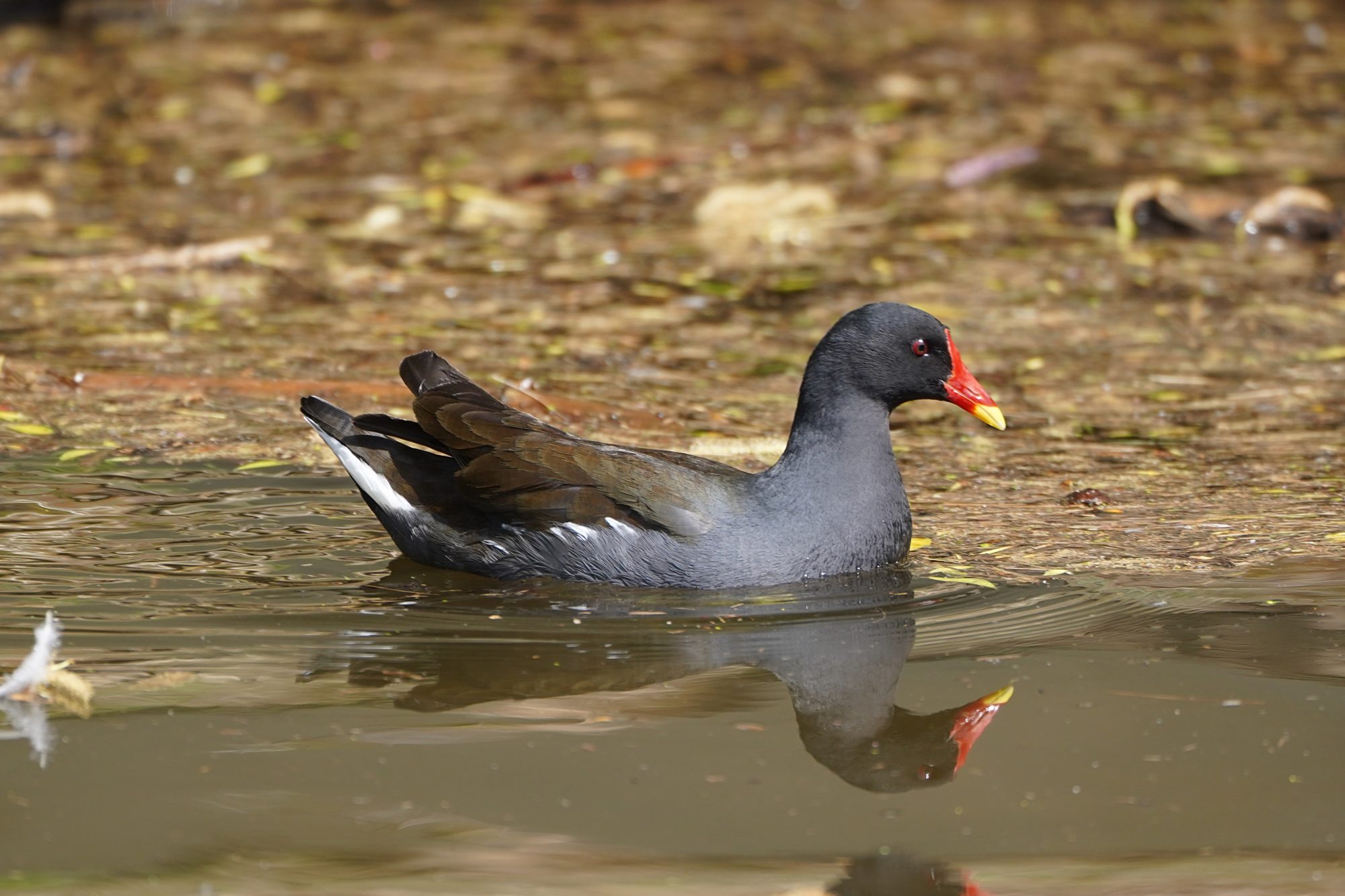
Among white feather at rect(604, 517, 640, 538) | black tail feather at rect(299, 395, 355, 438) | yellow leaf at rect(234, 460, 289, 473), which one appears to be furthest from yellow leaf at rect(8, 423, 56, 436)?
white feather at rect(604, 517, 640, 538)

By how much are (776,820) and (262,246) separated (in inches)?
212

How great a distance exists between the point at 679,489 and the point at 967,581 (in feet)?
2.55

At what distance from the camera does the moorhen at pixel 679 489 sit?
15.6 feet

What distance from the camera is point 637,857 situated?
3.32 metres

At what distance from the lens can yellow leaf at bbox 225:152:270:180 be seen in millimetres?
9633

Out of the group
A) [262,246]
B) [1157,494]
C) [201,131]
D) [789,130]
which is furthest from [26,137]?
[1157,494]

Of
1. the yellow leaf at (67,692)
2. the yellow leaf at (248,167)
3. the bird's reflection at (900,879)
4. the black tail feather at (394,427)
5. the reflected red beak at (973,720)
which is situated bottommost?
the bird's reflection at (900,879)

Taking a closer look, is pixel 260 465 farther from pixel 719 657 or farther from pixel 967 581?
pixel 967 581

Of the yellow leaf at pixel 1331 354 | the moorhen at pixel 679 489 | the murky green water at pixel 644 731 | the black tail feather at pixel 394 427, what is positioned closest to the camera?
the murky green water at pixel 644 731

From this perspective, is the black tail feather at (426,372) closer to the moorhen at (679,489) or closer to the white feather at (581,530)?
the moorhen at (679,489)

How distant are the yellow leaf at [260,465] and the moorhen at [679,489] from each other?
1.99 ft

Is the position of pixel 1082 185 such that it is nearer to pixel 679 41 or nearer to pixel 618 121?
pixel 618 121

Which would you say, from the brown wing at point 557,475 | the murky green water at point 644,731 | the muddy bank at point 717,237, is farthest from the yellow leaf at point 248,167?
the brown wing at point 557,475

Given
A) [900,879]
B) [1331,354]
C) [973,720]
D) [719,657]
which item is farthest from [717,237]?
[900,879]
